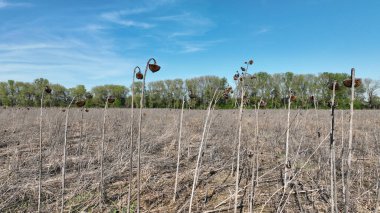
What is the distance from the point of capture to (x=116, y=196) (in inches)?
139

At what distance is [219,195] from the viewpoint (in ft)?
11.8

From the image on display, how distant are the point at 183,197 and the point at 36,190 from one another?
6.22ft

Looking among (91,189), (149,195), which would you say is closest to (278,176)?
(149,195)

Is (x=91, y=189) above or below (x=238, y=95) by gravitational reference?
below

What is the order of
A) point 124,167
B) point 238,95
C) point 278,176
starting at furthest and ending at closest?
point 124,167 < point 278,176 < point 238,95

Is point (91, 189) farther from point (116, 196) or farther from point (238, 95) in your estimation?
point (238, 95)

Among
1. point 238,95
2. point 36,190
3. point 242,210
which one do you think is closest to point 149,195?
point 242,210

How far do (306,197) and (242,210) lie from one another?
781mm

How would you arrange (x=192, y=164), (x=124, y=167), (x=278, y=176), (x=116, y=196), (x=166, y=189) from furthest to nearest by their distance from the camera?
(x=192, y=164) < (x=124, y=167) < (x=278, y=176) < (x=166, y=189) < (x=116, y=196)

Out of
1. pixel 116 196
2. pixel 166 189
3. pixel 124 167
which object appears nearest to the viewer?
pixel 116 196

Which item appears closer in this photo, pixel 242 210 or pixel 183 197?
pixel 242 210

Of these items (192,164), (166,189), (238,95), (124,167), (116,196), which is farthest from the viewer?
(192,164)

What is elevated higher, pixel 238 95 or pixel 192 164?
pixel 238 95

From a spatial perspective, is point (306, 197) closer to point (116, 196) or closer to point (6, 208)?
point (116, 196)
